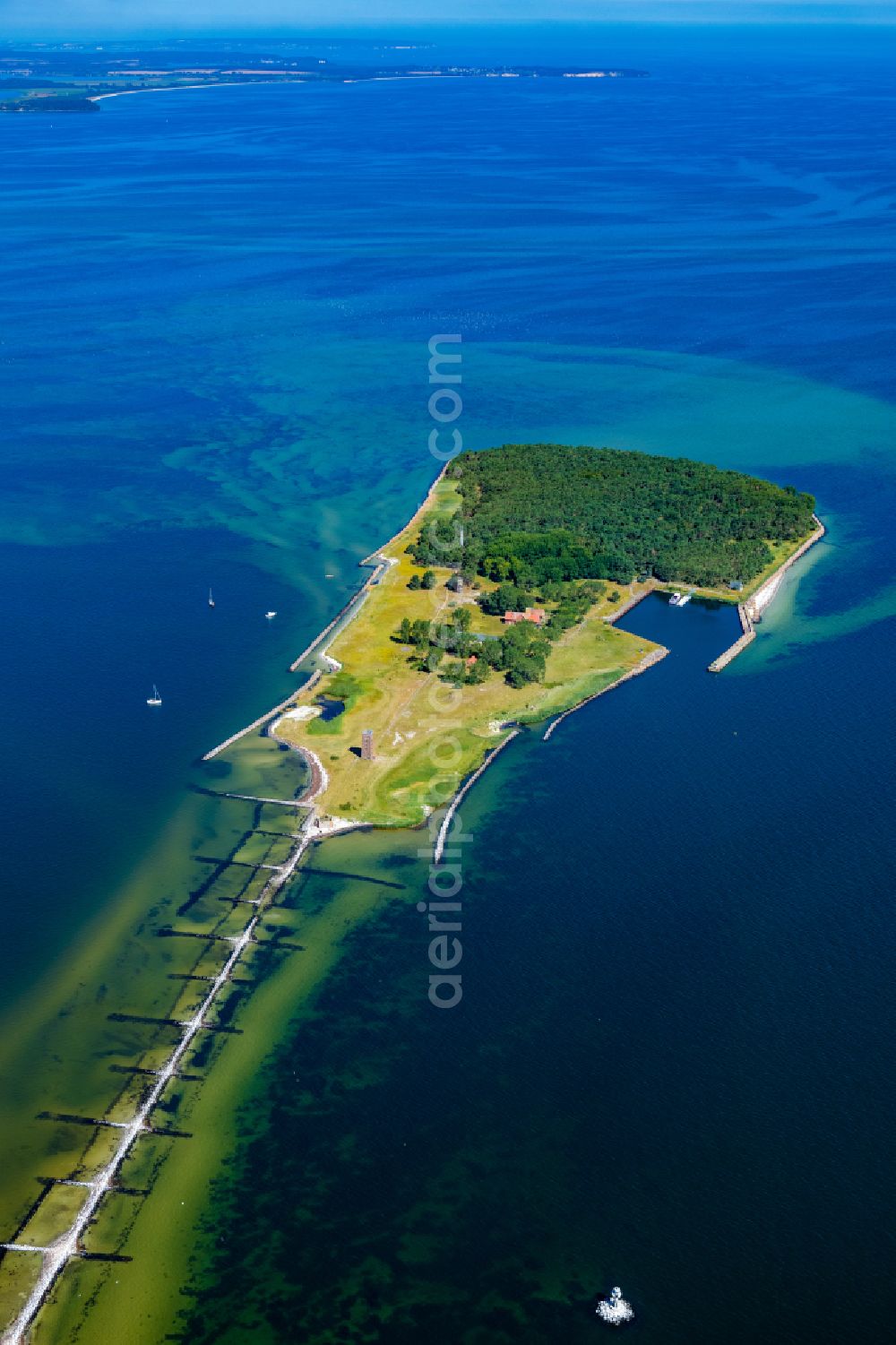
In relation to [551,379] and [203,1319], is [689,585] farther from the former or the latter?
[203,1319]

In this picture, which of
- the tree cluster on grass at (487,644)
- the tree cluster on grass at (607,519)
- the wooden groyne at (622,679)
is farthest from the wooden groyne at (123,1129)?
the tree cluster on grass at (607,519)

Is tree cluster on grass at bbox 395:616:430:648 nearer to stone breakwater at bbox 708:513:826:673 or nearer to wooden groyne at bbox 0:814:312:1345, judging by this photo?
stone breakwater at bbox 708:513:826:673

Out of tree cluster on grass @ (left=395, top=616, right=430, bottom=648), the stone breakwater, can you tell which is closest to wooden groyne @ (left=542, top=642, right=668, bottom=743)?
the stone breakwater

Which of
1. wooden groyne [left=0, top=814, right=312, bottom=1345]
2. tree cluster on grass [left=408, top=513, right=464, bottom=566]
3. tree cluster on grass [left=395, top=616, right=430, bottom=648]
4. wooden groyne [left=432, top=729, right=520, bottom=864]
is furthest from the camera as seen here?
tree cluster on grass [left=408, top=513, right=464, bottom=566]

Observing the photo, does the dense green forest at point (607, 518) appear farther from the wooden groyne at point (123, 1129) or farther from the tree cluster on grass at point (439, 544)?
the wooden groyne at point (123, 1129)

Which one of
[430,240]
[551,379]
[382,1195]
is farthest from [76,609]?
[430,240]

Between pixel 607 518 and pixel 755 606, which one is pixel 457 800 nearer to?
pixel 755 606
